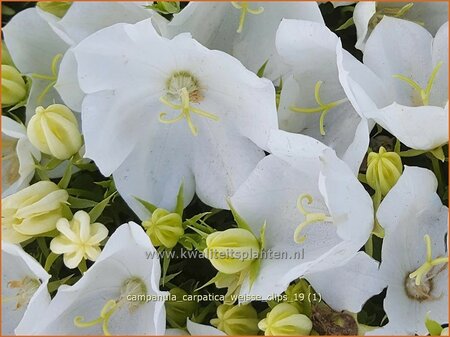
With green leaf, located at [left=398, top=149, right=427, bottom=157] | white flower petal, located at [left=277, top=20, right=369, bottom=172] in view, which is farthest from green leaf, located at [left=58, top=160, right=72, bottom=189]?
green leaf, located at [left=398, top=149, right=427, bottom=157]

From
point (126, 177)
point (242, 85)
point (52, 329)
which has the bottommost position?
point (52, 329)

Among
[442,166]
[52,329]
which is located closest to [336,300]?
[442,166]

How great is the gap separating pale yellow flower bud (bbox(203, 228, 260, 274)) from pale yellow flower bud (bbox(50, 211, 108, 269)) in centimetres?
10

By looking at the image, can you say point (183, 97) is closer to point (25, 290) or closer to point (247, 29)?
point (247, 29)

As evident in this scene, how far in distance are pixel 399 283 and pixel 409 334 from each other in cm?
5

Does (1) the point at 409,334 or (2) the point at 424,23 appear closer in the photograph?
(1) the point at 409,334

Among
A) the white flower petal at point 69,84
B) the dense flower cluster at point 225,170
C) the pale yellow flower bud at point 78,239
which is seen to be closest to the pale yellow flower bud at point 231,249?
the dense flower cluster at point 225,170

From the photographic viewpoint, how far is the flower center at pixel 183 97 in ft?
2.46

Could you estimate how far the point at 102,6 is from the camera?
78 centimetres

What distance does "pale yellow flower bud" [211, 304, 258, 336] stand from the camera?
0.72m

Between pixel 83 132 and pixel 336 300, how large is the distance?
282mm

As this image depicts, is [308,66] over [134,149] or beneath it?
over

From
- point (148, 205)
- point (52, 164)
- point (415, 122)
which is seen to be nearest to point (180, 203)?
point (148, 205)

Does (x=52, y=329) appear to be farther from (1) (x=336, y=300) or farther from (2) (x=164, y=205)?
(1) (x=336, y=300)
